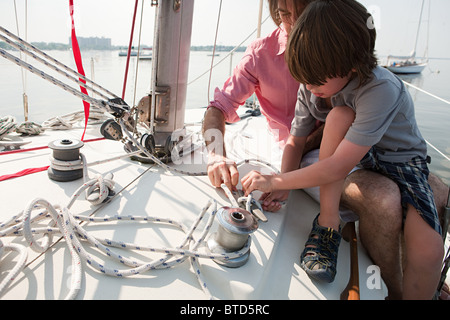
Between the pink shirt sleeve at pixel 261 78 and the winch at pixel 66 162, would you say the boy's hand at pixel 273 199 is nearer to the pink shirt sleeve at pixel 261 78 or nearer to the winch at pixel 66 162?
the pink shirt sleeve at pixel 261 78

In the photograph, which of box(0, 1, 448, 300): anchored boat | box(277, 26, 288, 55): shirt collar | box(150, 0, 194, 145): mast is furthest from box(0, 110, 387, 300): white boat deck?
box(277, 26, 288, 55): shirt collar

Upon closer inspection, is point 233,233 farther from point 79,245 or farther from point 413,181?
point 413,181

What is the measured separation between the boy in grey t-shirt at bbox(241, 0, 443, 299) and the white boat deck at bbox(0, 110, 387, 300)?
0.08 meters

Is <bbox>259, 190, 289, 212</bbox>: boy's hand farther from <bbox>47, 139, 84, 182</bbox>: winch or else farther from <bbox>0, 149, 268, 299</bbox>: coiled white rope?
<bbox>47, 139, 84, 182</bbox>: winch

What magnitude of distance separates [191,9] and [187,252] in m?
1.03

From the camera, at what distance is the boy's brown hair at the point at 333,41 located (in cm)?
80

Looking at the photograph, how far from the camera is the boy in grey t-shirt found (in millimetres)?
808

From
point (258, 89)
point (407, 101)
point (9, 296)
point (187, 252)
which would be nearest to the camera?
point (9, 296)

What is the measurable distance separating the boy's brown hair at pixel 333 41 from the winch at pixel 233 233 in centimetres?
44

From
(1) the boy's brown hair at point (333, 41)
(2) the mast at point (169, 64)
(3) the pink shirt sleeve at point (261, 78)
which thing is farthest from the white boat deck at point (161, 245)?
(1) the boy's brown hair at point (333, 41)
